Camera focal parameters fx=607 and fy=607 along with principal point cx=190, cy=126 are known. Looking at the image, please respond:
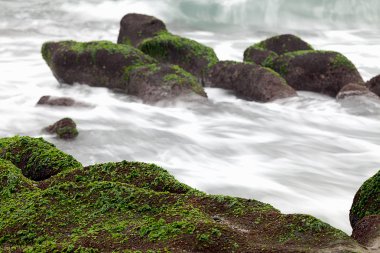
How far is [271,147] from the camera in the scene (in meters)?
9.82

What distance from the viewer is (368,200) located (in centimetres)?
492

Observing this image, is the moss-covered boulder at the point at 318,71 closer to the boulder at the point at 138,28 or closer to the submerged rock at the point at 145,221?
the boulder at the point at 138,28

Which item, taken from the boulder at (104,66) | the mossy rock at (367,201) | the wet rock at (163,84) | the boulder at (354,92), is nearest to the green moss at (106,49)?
the boulder at (104,66)

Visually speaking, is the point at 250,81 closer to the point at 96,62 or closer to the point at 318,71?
the point at 318,71

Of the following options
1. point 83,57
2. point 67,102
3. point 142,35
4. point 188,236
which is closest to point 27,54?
point 142,35

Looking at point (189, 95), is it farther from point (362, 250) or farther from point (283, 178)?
point (362, 250)

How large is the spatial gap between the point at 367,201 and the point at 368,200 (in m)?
0.01

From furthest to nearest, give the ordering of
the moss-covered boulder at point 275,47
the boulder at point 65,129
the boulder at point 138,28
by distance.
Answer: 1. the boulder at point 138,28
2. the moss-covered boulder at point 275,47
3. the boulder at point 65,129

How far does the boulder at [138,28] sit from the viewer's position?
48.9ft

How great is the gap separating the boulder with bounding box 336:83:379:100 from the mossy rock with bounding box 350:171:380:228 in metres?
6.83

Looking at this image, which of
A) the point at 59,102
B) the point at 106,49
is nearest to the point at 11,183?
the point at 59,102

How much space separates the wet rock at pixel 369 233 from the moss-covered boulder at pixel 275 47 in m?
9.91

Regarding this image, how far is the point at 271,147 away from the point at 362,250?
635cm

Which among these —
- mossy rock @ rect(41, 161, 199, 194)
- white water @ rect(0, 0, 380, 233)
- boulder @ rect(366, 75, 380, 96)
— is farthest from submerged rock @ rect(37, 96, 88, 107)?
mossy rock @ rect(41, 161, 199, 194)
